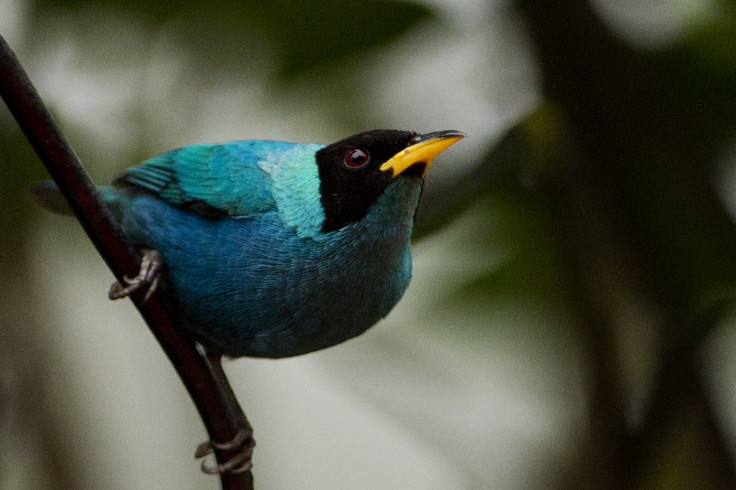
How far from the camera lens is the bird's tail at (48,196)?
234 centimetres

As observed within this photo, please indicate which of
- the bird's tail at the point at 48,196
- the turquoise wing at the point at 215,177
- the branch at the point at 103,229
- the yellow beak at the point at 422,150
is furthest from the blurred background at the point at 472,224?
the branch at the point at 103,229

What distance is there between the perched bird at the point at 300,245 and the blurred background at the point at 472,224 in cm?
81

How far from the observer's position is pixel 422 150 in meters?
1.95

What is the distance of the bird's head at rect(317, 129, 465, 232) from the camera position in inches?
78.5

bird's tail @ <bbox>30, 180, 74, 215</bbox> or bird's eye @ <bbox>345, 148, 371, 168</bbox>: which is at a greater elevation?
bird's tail @ <bbox>30, 180, 74, 215</bbox>

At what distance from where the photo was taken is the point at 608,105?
9.59ft

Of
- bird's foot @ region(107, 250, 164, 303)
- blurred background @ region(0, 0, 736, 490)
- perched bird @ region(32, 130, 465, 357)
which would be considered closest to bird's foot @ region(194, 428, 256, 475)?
perched bird @ region(32, 130, 465, 357)

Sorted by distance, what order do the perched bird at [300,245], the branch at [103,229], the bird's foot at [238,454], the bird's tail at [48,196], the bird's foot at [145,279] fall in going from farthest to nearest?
the bird's tail at [48,196] → the perched bird at [300,245] → the bird's foot at [238,454] → the bird's foot at [145,279] → the branch at [103,229]

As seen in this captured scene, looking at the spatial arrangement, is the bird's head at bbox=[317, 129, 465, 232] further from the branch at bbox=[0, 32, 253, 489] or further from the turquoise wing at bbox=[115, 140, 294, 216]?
the branch at bbox=[0, 32, 253, 489]

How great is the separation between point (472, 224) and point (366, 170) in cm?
105

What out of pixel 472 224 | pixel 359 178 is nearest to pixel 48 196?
pixel 359 178

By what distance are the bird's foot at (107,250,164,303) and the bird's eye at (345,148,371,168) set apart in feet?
1.63

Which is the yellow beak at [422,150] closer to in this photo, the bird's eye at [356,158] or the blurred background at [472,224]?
the bird's eye at [356,158]

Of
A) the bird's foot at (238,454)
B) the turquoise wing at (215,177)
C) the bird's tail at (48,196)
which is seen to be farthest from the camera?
the bird's tail at (48,196)
